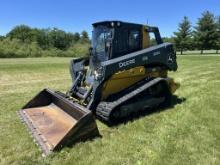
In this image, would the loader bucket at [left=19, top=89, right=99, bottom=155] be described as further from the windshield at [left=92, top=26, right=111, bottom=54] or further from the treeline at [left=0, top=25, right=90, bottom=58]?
the treeline at [left=0, top=25, right=90, bottom=58]

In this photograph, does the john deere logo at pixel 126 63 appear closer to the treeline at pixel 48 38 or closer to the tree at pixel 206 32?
the tree at pixel 206 32

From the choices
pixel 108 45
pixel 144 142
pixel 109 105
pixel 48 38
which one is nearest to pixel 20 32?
pixel 48 38

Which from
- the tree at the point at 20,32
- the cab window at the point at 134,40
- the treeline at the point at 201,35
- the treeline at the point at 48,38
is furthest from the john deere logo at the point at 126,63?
the tree at the point at 20,32

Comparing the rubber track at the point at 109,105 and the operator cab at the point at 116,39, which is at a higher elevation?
the operator cab at the point at 116,39

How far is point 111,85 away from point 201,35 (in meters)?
56.6

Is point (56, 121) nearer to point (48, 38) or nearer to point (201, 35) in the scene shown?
point (201, 35)

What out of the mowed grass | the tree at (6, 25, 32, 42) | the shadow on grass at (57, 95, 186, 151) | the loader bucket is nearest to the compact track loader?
the loader bucket

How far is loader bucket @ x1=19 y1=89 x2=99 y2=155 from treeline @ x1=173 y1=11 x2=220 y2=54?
5560cm

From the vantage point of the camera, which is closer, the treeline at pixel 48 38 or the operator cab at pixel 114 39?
the operator cab at pixel 114 39

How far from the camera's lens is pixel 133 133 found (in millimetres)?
6254

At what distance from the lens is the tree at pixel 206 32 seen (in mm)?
59375

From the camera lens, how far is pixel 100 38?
7.95 metres

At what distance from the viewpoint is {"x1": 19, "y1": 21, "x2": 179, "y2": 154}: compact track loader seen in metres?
6.73

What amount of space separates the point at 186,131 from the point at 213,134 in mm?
545
